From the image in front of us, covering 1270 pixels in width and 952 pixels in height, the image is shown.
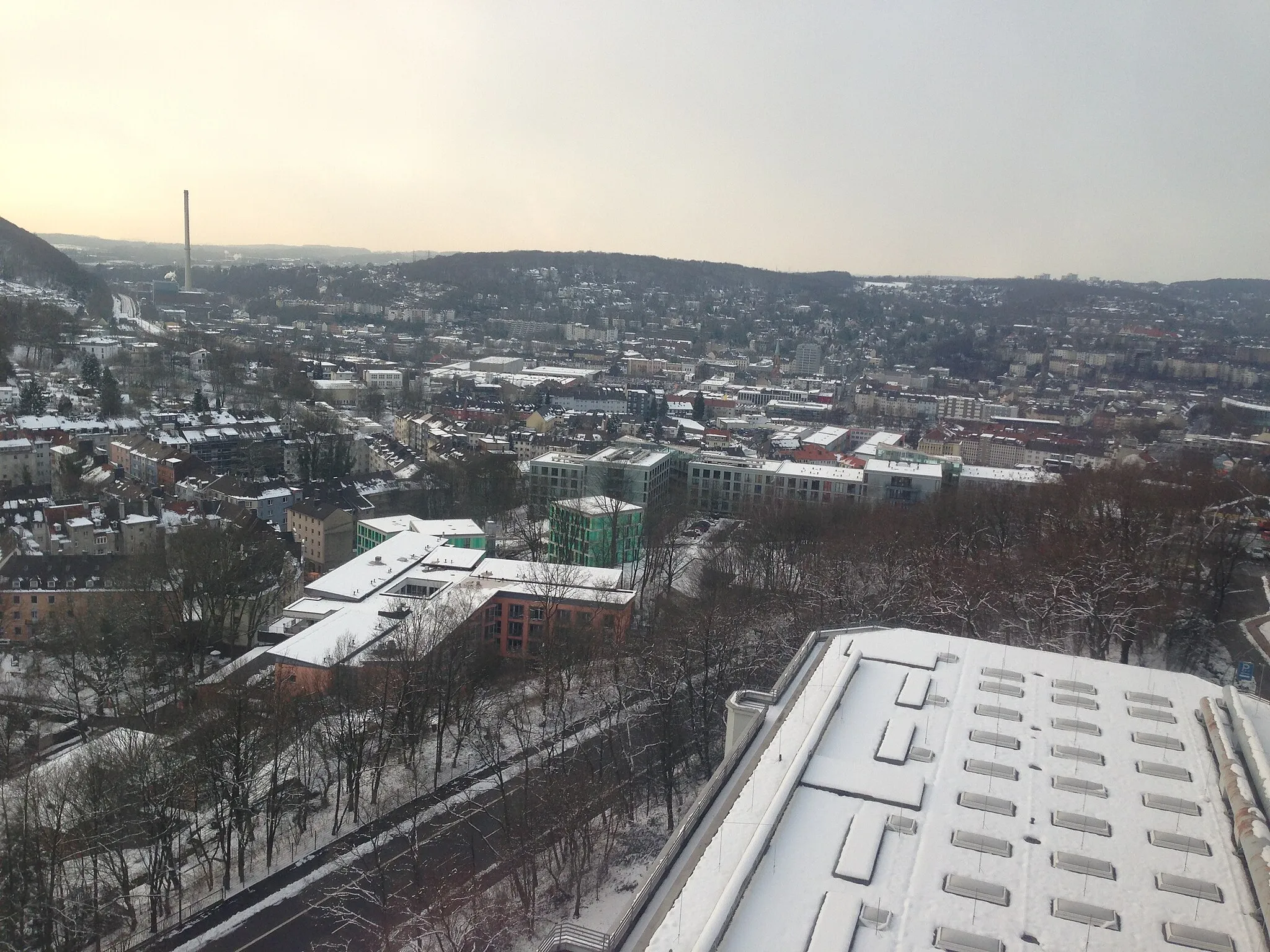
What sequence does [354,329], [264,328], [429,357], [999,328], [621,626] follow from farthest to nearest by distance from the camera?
[999,328]
[354,329]
[264,328]
[429,357]
[621,626]

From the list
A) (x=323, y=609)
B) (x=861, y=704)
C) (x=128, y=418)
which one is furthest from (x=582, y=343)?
(x=861, y=704)

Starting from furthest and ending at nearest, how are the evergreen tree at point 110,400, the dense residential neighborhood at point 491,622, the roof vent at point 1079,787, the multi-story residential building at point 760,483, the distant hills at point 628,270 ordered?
the distant hills at point 628,270 → the evergreen tree at point 110,400 → the multi-story residential building at point 760,483 → the dense residential neighborhood at point 491,622 → the roof vent at point 1079,787

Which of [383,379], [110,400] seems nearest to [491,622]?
[110,400]

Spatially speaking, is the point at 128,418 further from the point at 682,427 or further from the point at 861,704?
the point at 861,704

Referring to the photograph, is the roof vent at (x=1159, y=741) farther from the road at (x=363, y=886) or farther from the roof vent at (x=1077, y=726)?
the road at (x=363, y=886)

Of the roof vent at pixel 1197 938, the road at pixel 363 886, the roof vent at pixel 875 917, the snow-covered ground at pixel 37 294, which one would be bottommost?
the road at pixel 363 886

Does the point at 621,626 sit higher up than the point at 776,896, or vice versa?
the point at 776,896

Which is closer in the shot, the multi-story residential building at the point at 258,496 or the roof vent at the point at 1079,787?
the roof vent at the point at 1079,787

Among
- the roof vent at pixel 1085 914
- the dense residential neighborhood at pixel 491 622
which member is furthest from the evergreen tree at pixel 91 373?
the roof vent at pixel 1085 914
